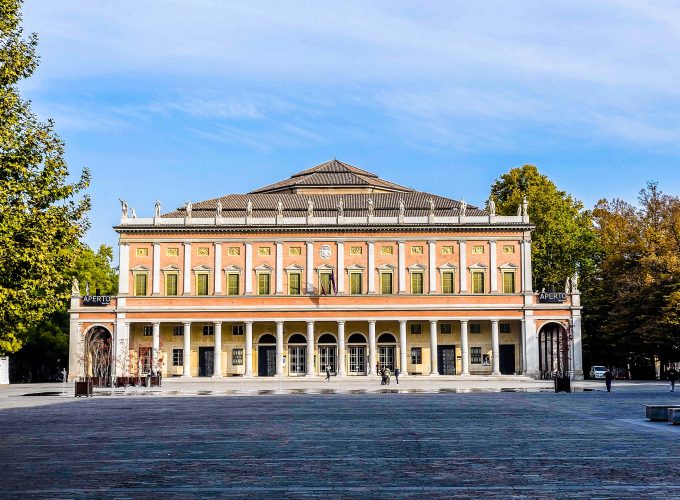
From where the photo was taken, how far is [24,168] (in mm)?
21734

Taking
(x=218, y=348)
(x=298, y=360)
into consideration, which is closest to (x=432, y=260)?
(x=298, y=360)

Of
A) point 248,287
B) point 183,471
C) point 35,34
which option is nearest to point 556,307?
point 248,287

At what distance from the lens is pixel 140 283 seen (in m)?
68.8

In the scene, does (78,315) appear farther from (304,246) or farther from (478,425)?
(478,425)

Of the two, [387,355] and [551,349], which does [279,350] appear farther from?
[551,349]

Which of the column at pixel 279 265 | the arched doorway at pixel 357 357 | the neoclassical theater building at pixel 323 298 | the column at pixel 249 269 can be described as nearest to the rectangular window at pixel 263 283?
the neoclassical theater building at pixel 323 298

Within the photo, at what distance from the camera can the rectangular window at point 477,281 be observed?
68625 millimetres

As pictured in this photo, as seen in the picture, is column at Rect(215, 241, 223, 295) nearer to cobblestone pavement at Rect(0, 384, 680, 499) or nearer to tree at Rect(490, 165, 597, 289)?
tree at Rect(490, 165, 597, 289)

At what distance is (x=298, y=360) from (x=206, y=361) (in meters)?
7.46

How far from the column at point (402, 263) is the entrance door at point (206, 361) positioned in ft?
53.1

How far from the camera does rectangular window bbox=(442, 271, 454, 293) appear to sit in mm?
68688

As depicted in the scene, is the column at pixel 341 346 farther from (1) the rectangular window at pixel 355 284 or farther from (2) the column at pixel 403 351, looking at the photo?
(2) the column at pixel 403 351

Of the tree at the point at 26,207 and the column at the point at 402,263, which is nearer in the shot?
the tree at the point at 26,207

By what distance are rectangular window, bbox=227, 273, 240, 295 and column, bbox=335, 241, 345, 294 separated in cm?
805
